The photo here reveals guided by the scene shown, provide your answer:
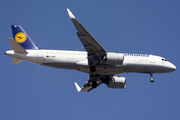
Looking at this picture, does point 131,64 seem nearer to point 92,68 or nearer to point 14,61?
point 92,68

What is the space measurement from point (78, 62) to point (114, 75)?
22.5 feet

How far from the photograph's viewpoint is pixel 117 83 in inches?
1763

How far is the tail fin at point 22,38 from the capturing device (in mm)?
43222

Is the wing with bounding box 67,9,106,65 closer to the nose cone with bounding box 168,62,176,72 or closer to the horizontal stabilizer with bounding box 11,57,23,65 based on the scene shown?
the horizontal stabilizer with bounding box 11,57,23,65

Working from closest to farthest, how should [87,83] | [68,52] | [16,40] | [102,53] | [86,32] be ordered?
[86,32] → [102,53] → [68,52] → [16,40] → [87,83]

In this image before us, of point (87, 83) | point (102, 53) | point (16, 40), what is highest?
point (16, 40)

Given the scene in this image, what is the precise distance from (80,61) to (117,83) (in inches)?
306

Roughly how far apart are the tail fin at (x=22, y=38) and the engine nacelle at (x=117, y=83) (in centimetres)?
1246

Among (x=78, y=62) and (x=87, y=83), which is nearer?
(x=78, y=62)

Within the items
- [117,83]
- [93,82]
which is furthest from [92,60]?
[117,83]

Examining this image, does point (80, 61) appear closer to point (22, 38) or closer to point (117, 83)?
point (117, 83)

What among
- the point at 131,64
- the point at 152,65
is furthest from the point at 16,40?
the point at 152,65

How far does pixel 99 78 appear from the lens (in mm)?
45188

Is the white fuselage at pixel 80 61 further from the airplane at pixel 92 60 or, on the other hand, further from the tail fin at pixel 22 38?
the tail fin at pixel 22 38
